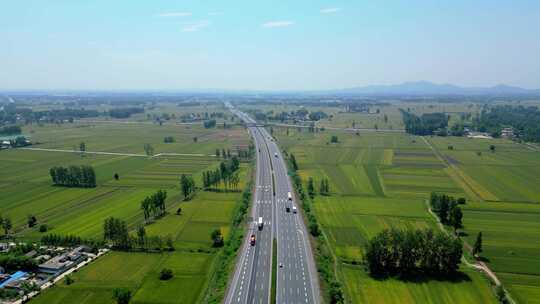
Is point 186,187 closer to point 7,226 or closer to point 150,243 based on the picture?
point 150,243

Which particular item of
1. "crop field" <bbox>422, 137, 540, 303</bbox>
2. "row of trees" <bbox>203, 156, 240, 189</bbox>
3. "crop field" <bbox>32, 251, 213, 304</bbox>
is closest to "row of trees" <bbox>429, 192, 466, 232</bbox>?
"crop field" <bbox>422, 137, 540, 303</bbox>

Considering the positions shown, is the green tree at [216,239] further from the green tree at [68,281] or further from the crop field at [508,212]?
the crop field at [508,212]

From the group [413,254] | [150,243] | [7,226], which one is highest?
[7,226]

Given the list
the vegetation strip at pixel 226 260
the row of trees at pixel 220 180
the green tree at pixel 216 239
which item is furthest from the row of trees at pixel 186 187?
the green tree at pixel 216 239

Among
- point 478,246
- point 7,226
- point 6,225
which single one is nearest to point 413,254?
point 478,246

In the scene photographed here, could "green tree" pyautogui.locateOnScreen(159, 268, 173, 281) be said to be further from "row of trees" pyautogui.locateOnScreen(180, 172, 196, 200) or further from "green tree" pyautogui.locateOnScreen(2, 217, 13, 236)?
"green tree" pyautogui.locateOnScreen(2, 217, 13, 236)
